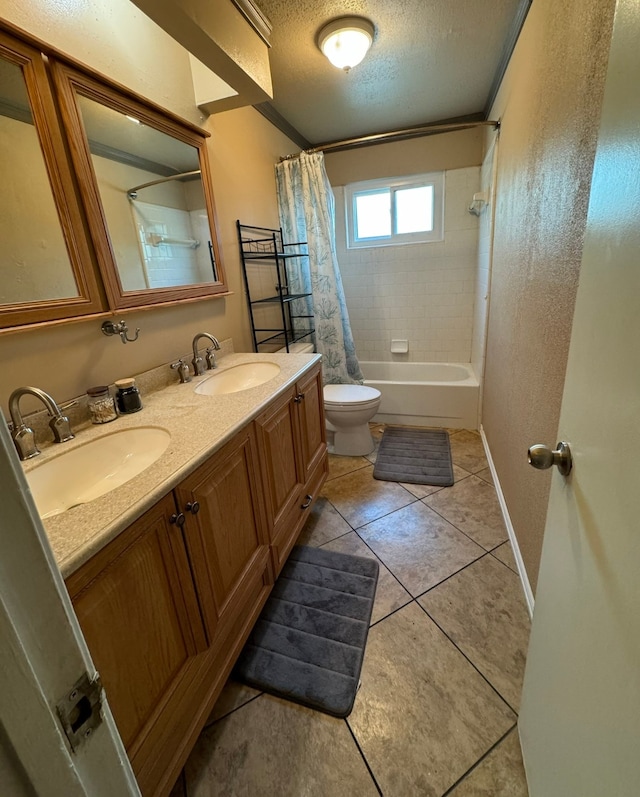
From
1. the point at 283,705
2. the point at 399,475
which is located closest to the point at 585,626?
the point at 283,705

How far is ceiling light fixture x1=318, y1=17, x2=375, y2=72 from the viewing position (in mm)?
1646

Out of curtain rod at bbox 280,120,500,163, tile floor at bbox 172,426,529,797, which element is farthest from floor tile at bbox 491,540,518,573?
curtain rod at bbox 280,120,500,163

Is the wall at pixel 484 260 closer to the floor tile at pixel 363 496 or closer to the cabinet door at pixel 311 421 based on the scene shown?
the floor tile at pixel 363 496

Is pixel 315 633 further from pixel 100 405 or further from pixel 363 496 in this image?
pixel 100 405

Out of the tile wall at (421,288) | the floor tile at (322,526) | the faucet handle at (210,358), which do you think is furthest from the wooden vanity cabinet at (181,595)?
the tile wall at (421,288)

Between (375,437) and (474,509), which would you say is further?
(375,437)

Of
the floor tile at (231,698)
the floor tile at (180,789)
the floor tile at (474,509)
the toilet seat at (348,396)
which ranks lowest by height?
the floor tile at (180,789)

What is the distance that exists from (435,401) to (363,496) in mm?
1178

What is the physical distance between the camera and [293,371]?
1.67 m

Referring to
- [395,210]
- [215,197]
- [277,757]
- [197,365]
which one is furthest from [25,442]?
[395,210]

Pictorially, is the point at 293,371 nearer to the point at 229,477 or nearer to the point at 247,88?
the point at 229,477

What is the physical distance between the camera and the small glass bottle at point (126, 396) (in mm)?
1278

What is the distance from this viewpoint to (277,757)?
105 centimetres

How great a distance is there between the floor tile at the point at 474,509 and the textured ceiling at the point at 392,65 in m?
2.38
